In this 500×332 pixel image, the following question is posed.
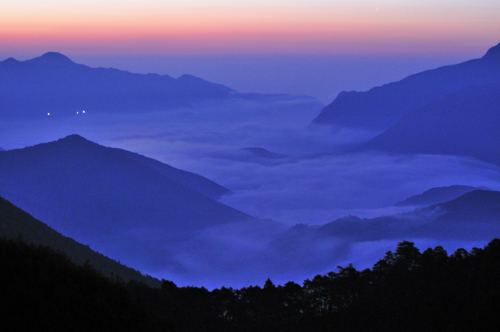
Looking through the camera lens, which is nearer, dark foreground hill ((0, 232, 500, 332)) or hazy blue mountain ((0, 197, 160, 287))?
dark foreground hill ((0, 232, 500, 332))

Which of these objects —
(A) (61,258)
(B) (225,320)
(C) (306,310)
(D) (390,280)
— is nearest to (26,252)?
(A) (61,258)

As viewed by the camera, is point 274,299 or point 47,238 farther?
point 47,238

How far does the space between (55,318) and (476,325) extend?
848 inches

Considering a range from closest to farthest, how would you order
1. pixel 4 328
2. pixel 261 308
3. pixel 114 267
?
1. pixel 4 328
2. pixel 261 308
3. pixel 114 267

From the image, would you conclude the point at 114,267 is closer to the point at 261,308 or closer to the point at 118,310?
the point at 261,308

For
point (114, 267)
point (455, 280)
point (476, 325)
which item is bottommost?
point (476, 325)

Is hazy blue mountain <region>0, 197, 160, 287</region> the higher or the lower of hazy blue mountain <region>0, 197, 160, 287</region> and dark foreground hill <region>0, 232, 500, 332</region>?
the higher

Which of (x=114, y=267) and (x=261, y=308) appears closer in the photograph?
(x=261, y=308)

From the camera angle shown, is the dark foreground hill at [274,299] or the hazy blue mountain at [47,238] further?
the hazy blue mountain at [47,238]

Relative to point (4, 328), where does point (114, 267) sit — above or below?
above

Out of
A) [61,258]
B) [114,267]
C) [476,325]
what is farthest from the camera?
[114,267]

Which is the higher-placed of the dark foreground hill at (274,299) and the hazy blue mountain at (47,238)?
Result: the hazy blue mountain at (47,238)

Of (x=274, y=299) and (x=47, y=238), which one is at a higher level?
(x=47, y=238)

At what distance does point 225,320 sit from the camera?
3422 cm
